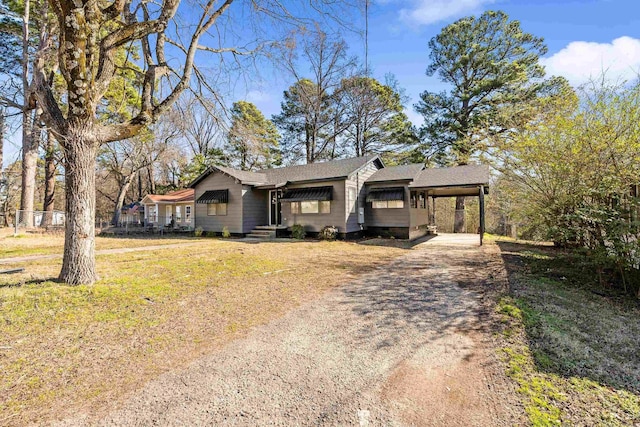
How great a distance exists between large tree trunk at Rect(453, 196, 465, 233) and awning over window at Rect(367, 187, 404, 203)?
848 centimetres

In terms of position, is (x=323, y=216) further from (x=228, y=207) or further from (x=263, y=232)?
(x=228, y=207)

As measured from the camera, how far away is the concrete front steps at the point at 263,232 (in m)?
15.4

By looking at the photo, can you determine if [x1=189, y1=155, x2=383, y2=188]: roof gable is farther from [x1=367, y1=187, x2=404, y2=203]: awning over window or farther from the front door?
[x1=367, y1=187, x2=404, y2=203]: awning over window

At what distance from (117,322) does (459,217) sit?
2095 cm

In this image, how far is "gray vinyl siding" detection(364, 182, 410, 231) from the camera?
546 inches

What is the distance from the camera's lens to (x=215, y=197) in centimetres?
1652

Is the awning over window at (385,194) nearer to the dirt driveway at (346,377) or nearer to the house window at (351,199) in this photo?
the house window at (351,199)

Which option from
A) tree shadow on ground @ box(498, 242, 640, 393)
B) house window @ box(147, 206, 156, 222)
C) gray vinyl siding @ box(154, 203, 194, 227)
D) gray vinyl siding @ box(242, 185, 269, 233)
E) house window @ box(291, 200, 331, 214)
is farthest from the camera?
house window @ box(147, 206, 156, 222)

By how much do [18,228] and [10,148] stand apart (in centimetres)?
1307

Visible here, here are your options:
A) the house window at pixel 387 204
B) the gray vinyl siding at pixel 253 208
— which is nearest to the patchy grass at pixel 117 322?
the house window at pixel 387 204

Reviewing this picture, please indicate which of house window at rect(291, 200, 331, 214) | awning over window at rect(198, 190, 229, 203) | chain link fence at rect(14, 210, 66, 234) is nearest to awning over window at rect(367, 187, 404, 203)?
house window at rect(291, 200, 331, 214)

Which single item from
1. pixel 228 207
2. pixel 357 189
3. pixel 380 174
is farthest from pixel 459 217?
pixel 228 207

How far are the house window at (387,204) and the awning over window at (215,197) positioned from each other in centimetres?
823

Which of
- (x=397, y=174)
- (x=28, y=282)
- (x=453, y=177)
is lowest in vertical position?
(x=28, y=282)
